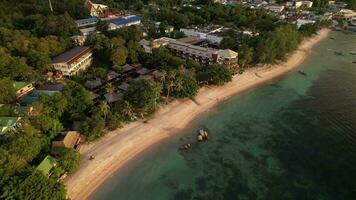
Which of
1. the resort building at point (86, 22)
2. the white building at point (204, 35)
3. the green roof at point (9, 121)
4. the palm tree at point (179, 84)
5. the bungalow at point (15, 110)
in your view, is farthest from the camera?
the resort building at point (86, 22)

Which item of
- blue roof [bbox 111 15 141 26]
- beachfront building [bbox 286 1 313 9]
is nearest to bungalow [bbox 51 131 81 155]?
blue roof [bbox 111 15 141 26]

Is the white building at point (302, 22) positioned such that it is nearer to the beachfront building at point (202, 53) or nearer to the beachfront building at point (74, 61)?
the beachfront building at point (202, 53)

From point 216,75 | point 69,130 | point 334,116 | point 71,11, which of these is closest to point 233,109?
point 216,75

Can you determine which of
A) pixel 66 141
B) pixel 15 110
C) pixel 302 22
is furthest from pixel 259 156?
pixel 302 22

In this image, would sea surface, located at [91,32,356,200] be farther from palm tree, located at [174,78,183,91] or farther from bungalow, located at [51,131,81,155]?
bungalow, located at [51,131,81,155]

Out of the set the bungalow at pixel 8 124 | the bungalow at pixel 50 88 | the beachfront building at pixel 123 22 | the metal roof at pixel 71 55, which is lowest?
the bungalow at pixel 50 88

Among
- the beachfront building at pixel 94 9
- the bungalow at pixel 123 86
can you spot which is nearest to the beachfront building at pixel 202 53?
the bungalow at pixel 123 86
